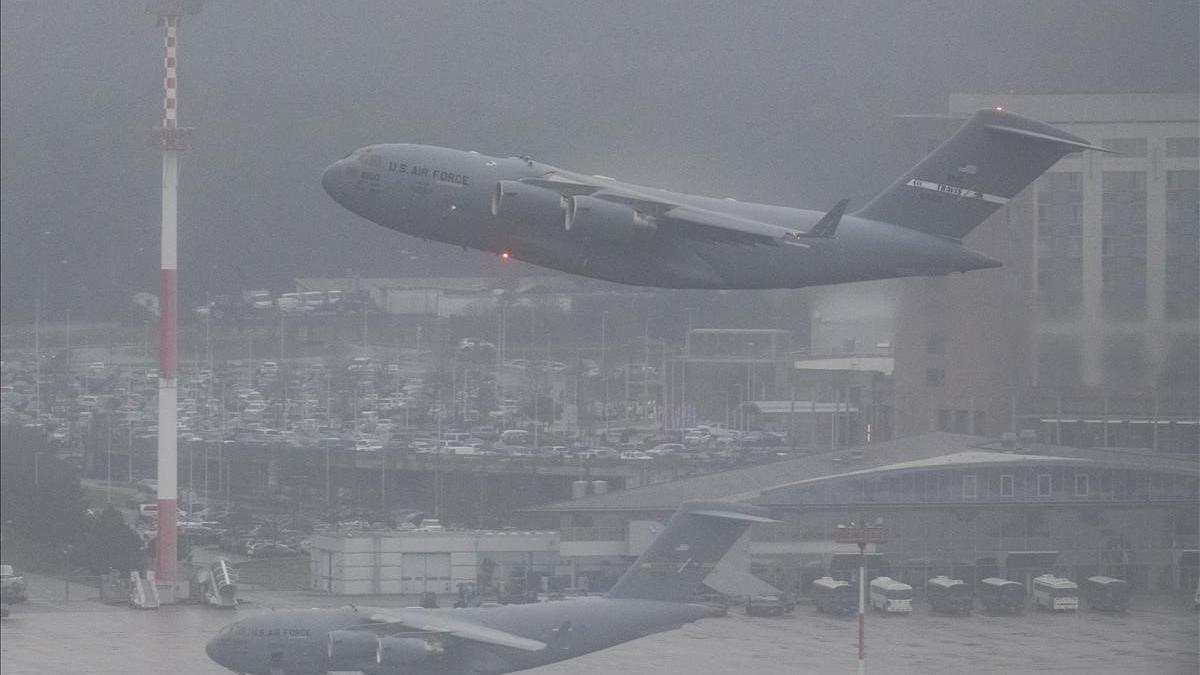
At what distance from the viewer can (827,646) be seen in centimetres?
1905

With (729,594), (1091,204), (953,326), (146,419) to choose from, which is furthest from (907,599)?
(146,419)

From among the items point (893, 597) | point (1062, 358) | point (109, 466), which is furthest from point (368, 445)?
point (1062, 358)

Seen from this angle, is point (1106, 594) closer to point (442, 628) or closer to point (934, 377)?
point (934, 377)

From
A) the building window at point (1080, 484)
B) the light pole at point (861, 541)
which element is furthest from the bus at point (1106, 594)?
the light pole at point (861, 541)

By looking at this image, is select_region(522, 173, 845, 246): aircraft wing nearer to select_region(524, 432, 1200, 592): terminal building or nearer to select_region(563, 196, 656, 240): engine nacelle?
select_region(563, 196, 656, 240): engine nacelle

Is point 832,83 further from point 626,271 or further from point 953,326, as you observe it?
point 626,271

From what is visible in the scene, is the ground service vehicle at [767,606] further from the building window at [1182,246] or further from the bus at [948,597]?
the building window at [1182,246]

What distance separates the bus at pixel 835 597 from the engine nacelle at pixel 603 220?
11335 millimetres

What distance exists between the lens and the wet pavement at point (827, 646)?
18.3m

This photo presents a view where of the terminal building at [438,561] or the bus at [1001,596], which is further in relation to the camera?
the terminal building at [438,561]

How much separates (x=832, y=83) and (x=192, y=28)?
878 cm

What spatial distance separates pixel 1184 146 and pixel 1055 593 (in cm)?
469

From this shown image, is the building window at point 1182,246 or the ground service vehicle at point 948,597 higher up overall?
the building window at point 1182,246

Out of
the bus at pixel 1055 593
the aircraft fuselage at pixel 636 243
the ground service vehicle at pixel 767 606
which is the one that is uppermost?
the aircraft fuselage at pixel 636 243
